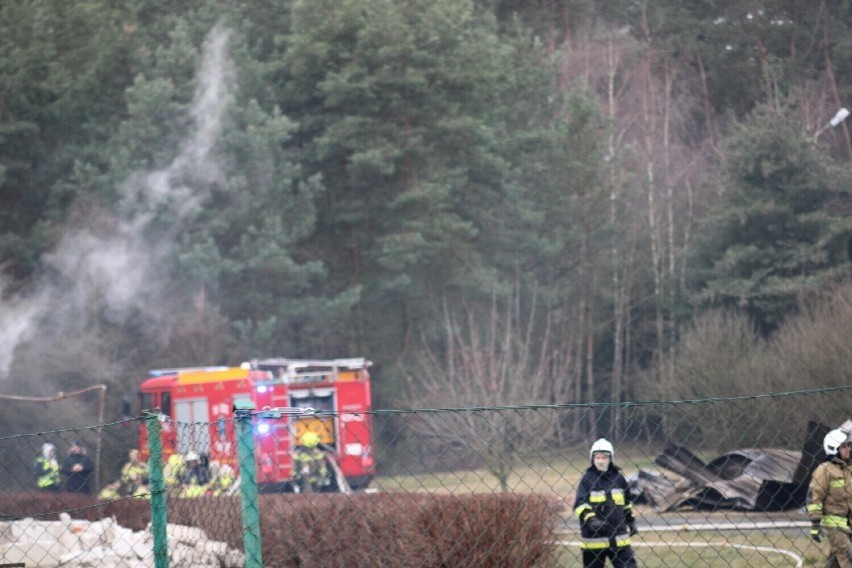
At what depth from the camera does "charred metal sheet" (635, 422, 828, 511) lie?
13.2 metres

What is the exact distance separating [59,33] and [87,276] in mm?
6490

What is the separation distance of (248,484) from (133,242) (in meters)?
23.0

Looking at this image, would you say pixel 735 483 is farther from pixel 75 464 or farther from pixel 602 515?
pixel 75 464

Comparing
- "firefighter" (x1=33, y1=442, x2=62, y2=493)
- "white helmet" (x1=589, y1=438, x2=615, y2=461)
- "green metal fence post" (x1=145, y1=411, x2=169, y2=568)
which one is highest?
→ "green metal fence post" (x1=145, y1=411, x2=169, y2=568)

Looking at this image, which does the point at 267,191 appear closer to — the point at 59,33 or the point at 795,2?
the point at 59,33

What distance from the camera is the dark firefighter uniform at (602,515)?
8.07 meters

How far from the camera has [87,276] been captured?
27.7m

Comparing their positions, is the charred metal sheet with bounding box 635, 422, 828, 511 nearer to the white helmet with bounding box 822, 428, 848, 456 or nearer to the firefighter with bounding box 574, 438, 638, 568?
the white helmet with bounding box 822, 428, 848, 456

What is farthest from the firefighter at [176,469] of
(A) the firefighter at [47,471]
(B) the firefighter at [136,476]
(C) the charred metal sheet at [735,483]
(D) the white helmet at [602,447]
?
(C) the charred metal sheet at [735,483]

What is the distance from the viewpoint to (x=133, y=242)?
1073 inches

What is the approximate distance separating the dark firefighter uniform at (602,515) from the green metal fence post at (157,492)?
11.4 feet

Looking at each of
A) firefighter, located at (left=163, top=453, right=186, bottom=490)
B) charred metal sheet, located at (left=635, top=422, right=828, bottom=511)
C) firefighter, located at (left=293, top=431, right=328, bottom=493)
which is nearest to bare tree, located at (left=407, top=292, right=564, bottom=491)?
firefighter, located at (left=293, top=431, right=328, bottom=493)

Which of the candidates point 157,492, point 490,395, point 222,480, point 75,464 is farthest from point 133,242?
point 157,492

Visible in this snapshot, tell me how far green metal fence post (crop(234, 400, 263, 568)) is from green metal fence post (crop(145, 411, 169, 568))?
1.54 feet
